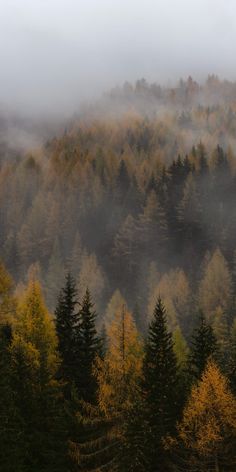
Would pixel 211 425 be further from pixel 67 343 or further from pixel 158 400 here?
pixel 67 343

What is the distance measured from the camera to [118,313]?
34938mm

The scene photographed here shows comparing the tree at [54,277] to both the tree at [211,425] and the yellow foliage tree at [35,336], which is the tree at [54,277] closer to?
the yellow foliage tree at [35,336]

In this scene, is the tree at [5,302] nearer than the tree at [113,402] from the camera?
No

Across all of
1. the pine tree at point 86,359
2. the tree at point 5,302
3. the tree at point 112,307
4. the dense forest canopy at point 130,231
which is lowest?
the pine tree at point 86,359

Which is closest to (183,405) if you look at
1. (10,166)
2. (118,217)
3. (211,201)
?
(211,201)

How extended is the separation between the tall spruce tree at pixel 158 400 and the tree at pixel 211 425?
1.41 meters

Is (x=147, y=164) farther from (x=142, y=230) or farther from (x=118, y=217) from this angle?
(x=142, y=230)

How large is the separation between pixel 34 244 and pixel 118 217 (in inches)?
866

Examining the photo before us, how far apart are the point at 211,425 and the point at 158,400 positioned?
12.5ft

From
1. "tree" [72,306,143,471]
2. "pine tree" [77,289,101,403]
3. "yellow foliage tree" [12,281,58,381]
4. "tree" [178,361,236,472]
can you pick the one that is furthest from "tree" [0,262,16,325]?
"tree" [178,361,236,472]

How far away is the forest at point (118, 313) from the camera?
3228 centimetres

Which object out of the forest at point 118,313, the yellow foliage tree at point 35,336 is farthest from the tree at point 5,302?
the yellow foliage tree at point 35,336

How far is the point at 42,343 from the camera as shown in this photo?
41.8 m

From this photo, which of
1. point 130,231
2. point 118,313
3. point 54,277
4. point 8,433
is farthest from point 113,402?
point 130,231
